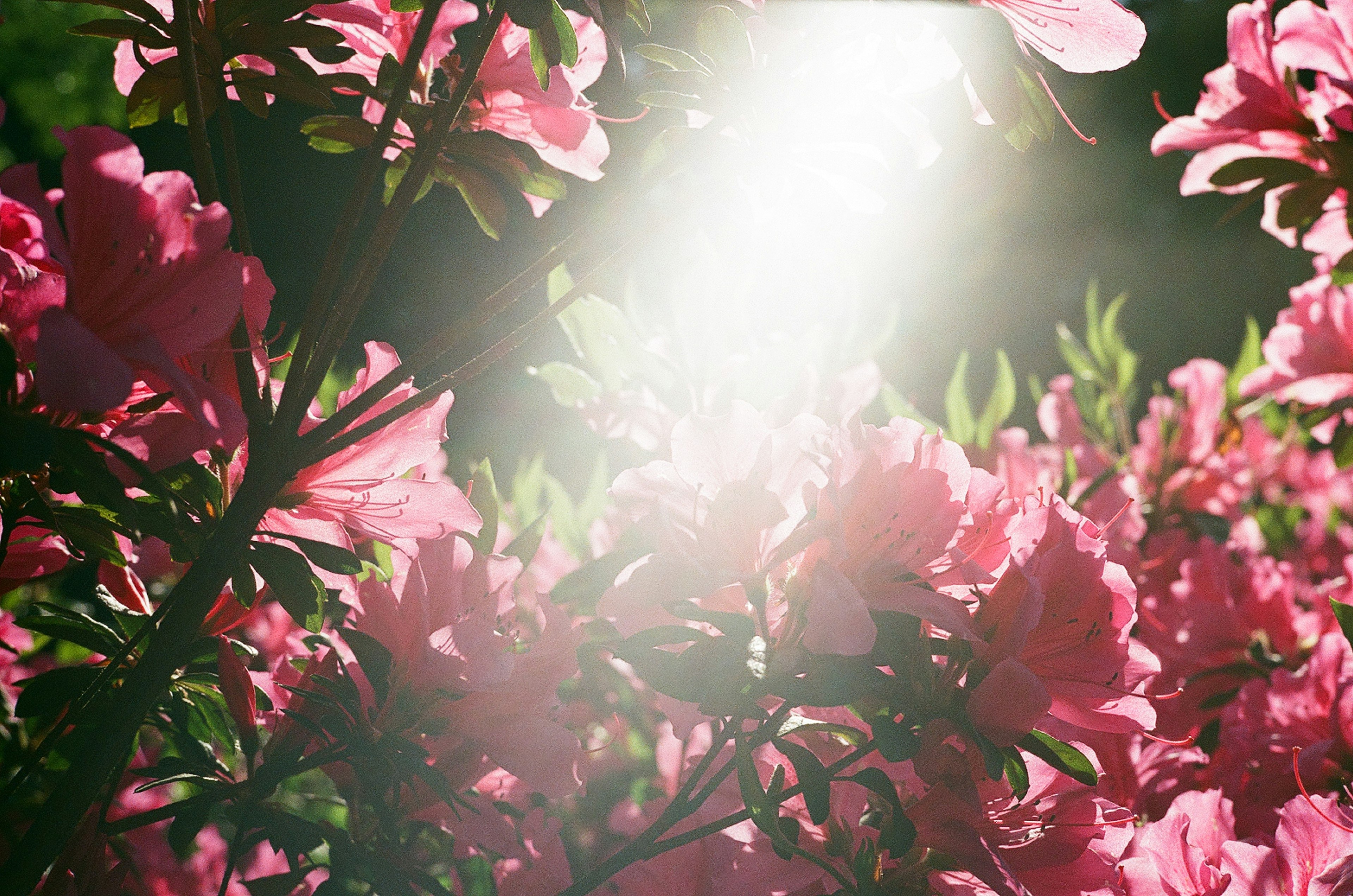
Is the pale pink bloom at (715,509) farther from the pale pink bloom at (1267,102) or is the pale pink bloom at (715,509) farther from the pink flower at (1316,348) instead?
the pink flower at (1316,348)

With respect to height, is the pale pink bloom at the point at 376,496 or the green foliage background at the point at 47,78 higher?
the pale pink bloom at the point at 376,496

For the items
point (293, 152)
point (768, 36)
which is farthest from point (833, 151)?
point (293, 152)

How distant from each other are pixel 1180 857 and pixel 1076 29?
25.8 inches

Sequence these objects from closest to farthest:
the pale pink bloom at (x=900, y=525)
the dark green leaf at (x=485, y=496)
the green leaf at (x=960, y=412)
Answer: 1. the pale pink bloom at (x=900, y=525)
2. the dark green leaf at (x=485, y=496)
3. the green leaf at (x=960, y=412)

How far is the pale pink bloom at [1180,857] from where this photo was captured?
74cm

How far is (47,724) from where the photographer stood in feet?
3.44

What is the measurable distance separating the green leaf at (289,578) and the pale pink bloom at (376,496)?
1.4 inches

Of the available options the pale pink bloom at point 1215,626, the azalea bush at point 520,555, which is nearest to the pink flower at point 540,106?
the azalea bush at point 520,555

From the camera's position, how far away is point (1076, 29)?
68 cm

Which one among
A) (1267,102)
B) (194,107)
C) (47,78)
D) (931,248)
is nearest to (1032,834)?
(194,107)

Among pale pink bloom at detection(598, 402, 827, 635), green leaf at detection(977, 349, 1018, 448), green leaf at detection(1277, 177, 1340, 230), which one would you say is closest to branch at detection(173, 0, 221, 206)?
pale pink bloom at detection(598, 402, 827, 635)

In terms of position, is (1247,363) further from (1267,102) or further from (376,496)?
(376,496)

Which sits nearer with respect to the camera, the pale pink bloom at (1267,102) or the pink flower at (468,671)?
the pink flower at (468,671)

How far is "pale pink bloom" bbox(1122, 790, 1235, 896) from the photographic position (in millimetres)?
736
